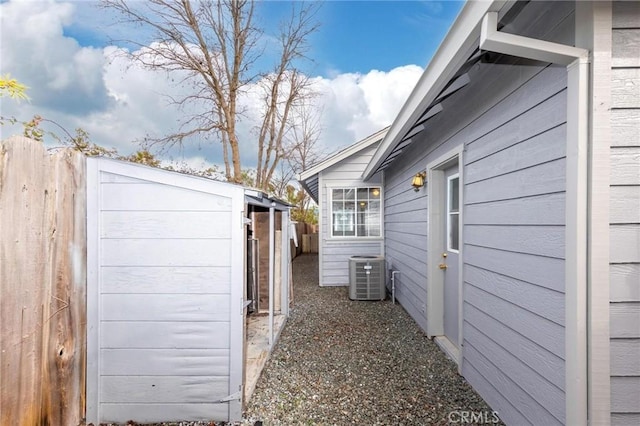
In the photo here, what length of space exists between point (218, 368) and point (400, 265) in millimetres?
3963

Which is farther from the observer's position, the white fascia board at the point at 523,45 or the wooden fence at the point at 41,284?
the wooden fence at the point at 41,284

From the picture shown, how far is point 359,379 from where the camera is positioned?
2803mm

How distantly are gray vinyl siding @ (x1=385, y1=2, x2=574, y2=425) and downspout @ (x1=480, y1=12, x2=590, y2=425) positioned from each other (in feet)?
0.36

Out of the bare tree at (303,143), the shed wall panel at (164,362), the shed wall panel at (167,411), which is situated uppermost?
the bare tree at (303,143)

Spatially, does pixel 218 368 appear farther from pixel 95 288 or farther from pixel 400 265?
pixel 400 265

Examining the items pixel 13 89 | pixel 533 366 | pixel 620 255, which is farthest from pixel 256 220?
pixel 620 255

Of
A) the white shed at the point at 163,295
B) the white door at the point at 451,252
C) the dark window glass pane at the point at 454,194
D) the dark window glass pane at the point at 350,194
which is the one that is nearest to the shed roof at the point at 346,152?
the dark window glass pane at the point at 350,194

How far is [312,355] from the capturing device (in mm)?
3363

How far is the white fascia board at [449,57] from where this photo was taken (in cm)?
145

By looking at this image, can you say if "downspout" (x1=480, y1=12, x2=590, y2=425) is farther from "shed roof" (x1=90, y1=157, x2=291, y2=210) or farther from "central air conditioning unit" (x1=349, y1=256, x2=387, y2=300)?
"central air conditioning unit" (x1=349, y1=256, x2=387, y2=300)

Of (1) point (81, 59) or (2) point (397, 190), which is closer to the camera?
(1) point (81, 59)

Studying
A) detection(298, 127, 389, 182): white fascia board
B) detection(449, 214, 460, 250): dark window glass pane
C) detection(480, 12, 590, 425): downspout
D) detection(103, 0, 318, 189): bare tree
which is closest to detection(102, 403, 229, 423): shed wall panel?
detection(480, 12, 590, 425): downspout

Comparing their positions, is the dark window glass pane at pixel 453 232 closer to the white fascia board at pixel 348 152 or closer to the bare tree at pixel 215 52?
the white fascia board at pixel 348 152

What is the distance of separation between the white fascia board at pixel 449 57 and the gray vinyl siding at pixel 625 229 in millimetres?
629
